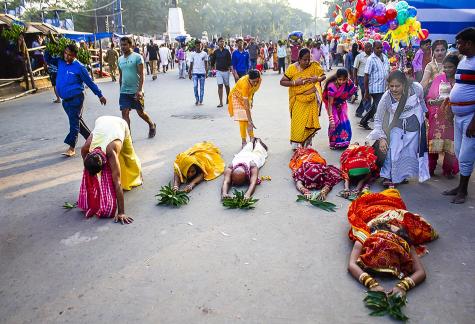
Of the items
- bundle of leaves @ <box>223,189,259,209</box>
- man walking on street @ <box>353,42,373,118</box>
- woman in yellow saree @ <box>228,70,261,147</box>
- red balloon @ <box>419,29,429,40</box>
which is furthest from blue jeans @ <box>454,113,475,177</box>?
man walking on street @ <box>353,42,373,118</box>

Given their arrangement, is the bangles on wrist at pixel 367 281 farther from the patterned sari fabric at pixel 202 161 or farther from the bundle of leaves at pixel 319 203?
the patterned sari fabric at pixel 202 161

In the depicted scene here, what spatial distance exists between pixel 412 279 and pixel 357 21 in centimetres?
756

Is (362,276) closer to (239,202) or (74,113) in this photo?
(239,202)

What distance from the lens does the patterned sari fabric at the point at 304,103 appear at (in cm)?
613

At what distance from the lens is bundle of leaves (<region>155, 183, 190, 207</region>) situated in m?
4.58

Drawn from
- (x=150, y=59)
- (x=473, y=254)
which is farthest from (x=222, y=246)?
(x=150, y=59)

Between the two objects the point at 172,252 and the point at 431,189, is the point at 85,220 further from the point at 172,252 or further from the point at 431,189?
the point at 431,189

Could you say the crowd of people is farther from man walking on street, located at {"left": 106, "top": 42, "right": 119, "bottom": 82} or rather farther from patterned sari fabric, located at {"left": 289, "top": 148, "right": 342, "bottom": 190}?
man walking on street, located at {"left": 106, "top": 42, "right": 119, "bottom": 82}

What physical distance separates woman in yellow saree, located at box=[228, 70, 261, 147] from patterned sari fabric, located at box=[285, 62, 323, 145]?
0.54 m

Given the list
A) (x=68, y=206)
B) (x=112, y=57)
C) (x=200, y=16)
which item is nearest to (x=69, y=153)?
(x=68, y=206)

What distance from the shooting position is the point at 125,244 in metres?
3.74

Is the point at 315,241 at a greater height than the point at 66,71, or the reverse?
the point at 66,71

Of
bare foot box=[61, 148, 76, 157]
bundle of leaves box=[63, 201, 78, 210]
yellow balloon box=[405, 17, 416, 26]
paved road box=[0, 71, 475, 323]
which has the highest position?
yellow balloon box=[405, 17, 416, 26]

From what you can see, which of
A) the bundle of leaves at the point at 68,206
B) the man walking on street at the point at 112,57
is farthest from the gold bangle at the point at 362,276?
the man walking on street at the point at 112,57
